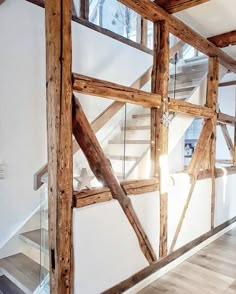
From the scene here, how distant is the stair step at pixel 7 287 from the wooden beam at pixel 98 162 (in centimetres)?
123

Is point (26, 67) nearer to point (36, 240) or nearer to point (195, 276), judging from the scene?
point (36, 240)

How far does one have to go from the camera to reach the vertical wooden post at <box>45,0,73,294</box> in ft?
6.44

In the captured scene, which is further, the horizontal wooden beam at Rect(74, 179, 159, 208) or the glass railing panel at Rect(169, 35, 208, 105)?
the glass railing panel at Rect(169, 35, 208, 105)

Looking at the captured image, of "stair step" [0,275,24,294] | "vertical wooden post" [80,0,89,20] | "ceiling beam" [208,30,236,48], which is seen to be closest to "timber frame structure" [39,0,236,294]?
"ceiling beam" [208,30,236,48]

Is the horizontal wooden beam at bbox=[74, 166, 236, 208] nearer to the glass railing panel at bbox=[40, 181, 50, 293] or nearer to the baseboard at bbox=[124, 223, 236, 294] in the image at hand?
the glass railing panel at bbox=[40, 181, 50, 293]

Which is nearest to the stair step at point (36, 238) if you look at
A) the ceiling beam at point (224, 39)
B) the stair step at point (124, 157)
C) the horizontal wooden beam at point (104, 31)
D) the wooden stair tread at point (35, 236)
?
the wooden stair tread at point (35, 236)

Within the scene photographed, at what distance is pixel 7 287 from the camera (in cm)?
264

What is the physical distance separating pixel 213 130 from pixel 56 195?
2.78 meters

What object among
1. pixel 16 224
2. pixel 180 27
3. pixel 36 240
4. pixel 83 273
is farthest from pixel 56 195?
pixel 180 27

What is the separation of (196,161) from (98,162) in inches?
72.4

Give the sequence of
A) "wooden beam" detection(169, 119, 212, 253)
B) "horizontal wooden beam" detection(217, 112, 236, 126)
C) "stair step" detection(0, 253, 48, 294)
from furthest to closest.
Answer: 1. "horizontal wooden beam" detection(217, 112, 236, 126)
2. "wooden beam" detection(169, 119, 212, 253)
3. "stair step" detection(0, 253, 48, 294)

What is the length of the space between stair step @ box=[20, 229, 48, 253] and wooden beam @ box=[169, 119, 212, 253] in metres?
1.46

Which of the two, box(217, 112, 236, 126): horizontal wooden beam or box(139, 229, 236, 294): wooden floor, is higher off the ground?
box(217, 112, 236, 126): horizontal wooden beam

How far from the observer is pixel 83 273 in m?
2.17
